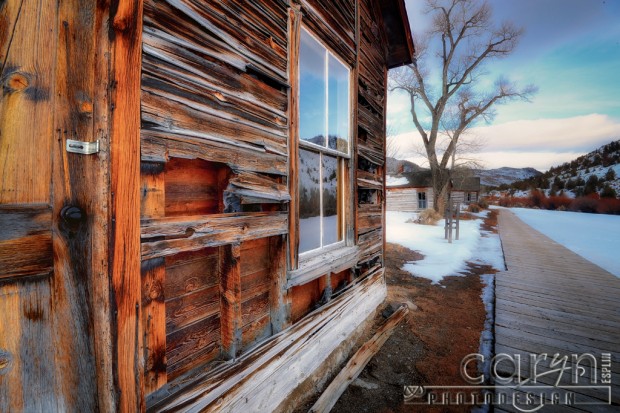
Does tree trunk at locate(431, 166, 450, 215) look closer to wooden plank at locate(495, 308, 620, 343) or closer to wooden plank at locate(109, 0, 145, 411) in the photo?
wooden plank at locate(495, 308, 620, 343)

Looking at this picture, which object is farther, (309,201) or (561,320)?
(561,320)

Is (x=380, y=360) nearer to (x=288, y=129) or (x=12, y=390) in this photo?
(x=288, y=129)

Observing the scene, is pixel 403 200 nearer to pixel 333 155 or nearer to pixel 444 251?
pixel 444 251

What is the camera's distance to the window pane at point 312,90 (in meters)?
2.74

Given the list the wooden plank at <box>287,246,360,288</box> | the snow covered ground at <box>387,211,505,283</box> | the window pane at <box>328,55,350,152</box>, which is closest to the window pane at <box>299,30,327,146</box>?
the window pane at <box>328,55,350,152</box>

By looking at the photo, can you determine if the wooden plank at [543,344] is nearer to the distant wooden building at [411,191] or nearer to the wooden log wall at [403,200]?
the distant wooden building at [411,191]

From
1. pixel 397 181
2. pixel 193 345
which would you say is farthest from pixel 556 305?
pixel 397 181

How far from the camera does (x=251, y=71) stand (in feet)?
6.50

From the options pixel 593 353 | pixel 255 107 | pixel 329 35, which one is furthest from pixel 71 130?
pixel 593 353

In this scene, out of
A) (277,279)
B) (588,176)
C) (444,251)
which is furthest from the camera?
(588,176)

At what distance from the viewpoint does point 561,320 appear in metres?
3.94

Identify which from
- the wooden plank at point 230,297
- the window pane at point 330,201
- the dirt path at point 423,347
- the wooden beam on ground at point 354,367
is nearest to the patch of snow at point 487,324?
the dirt path at point 423,347

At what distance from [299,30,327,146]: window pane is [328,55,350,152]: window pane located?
159 millimetres

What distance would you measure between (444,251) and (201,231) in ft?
30.0
